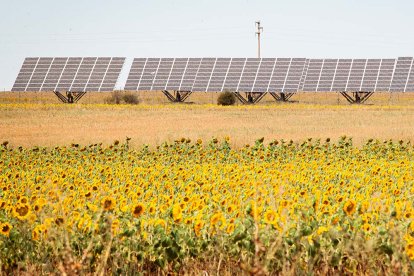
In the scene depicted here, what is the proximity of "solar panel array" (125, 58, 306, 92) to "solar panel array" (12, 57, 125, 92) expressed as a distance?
160 cm

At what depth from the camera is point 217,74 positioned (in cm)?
4834

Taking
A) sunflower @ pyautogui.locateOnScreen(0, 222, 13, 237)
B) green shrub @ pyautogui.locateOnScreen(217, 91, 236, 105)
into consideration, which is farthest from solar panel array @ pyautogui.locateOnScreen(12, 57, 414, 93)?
sunflower @ pyautogui.locateOnScreen(0, 222, 13, 237)

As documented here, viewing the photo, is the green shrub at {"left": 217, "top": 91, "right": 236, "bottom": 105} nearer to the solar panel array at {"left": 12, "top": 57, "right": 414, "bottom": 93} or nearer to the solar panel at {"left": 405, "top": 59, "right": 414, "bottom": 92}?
the solar panel array at {"left": 12, "top": 57, "right": 414, "bottom": 93}

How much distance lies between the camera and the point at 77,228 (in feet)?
18.6

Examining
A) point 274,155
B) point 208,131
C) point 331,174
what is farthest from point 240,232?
point 208,131

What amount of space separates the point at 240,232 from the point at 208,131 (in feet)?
60.8

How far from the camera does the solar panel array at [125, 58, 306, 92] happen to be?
46.7 meters

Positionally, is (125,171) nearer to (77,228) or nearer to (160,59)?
(77,228)

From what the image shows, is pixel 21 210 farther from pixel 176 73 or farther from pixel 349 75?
pixel 176 73

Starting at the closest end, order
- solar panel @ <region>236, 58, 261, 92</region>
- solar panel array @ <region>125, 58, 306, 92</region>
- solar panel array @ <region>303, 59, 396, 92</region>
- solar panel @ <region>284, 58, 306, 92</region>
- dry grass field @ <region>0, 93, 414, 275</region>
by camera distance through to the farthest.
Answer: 1. dry grass field @ <region>0, 93, 414, 275</region>
2. solar panel @ <region>284, 58, 306, 92</region>
3. solar panel array @ <region>303, 59, 396, 92</region>
4. solar panel @ <region>236, 58, 261, 92</region>
5. solar panel array @ <region>125, 58, 306, 92</region>

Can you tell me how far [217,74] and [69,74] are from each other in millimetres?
11009

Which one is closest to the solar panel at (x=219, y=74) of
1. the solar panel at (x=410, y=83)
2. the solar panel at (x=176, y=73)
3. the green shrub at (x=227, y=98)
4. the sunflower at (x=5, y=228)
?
the green shrub at (x=227, y=98)

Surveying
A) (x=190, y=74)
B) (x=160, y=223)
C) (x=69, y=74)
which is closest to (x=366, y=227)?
(x=160, y=223)

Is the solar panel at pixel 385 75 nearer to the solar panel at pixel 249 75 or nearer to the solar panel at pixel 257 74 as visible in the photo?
the solar panel at pixel 257 74
